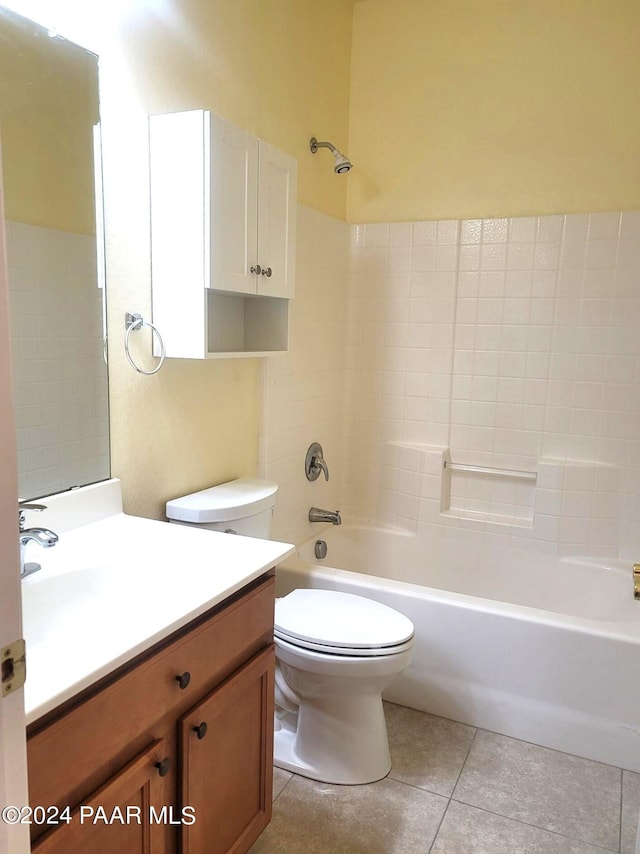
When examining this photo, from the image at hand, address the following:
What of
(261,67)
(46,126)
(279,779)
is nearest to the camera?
(46,126)

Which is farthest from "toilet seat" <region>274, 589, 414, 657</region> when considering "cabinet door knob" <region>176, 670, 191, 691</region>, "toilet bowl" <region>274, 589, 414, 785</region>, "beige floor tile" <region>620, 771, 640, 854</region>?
"beige floor tile" <region>620, 771, 640, 854</region>

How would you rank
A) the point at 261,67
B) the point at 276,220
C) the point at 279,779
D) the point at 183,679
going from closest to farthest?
the point at 183,679 → the point at 279,779 → the point at 276,220 → the point at 261,67

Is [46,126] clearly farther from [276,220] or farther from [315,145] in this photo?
[315,145]

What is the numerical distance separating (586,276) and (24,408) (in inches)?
87.1

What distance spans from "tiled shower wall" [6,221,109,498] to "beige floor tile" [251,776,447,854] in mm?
1067

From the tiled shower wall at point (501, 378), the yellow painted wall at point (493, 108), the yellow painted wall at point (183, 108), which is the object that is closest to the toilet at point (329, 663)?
the yellow painted wall at point (183, 108)

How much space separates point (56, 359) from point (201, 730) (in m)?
0.91

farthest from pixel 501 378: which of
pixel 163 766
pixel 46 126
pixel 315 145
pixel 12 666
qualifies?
pixel 12 666

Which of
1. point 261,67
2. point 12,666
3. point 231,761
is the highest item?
point 261,67

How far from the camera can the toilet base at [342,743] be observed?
192 centimetres

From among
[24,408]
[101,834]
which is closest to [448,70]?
[24,408]

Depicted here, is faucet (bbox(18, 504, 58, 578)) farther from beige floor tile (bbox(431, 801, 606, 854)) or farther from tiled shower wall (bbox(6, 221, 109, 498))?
beige floor tile (bbox(431, 801, 606, 854))

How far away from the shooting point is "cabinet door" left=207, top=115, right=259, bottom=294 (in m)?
1.74

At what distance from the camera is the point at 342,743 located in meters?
1.93
